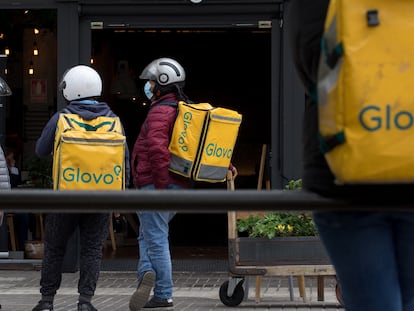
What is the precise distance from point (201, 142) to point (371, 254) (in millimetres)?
5736

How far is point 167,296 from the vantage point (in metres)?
8.18

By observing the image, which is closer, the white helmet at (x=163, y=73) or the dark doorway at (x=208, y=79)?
the white helmet at (x=163, y=73)

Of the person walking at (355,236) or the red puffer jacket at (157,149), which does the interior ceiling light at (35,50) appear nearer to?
the red puffer jacket at (157,149)

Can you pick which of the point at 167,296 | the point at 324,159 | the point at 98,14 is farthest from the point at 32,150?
the point at 324,159

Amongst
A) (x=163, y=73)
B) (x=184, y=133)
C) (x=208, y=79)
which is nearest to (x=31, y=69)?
(x=208, y=79)

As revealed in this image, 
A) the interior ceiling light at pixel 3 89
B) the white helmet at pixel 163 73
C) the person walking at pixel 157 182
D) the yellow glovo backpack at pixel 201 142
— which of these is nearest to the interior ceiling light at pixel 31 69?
the interior ceiling light at pixel 3 89

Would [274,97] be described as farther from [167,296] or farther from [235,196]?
[235,196]

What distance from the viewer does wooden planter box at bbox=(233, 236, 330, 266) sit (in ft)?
27.6

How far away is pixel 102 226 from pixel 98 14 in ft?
14.0

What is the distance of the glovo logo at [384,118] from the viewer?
2.23 metres

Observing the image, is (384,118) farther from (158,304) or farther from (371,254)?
(158,304)

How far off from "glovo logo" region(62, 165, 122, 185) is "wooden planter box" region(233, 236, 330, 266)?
4.86 ft

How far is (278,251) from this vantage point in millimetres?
8461

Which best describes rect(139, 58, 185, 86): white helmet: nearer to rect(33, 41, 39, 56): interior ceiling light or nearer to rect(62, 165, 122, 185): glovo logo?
rect(62, 165, 122, 185): glovo logo
